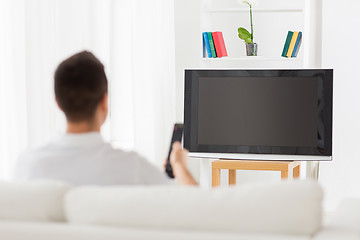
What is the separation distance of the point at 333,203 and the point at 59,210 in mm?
3677

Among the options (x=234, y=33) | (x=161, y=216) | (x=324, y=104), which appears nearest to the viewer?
(x=161, y=216)

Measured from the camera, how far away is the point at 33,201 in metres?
1.78

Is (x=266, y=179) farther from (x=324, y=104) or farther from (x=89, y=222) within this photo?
(x=89, y=222)

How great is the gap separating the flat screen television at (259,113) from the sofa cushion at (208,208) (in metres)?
2.57

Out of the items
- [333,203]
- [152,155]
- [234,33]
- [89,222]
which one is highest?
[234,33]

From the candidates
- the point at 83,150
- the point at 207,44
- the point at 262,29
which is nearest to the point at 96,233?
the point at 83,150

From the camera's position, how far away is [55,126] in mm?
5086

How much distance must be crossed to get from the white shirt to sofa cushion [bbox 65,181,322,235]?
0.27m

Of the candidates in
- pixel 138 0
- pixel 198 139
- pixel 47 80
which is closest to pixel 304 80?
pixel 198 139

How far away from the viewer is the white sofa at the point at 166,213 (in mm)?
1600

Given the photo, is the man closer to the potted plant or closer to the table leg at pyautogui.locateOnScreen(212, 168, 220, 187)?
the table leg at pyautogui.locateOnScreen(212, 168, 220, 187)

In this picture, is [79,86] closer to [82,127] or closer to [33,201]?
[82,127]

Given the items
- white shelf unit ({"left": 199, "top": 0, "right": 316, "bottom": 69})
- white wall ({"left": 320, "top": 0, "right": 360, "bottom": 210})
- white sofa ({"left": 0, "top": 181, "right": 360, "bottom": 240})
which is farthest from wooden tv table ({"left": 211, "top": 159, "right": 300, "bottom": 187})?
white sofa ({"left": 0, "top": 181, "right": 360, "bottom": 240})

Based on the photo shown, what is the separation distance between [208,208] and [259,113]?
8.69 ft
